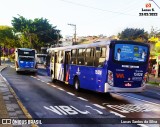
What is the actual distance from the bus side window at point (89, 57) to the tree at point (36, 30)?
59.9 meters

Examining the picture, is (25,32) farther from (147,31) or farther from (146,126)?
(146,126)

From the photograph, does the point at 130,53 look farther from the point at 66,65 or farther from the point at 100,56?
the point at 66,65

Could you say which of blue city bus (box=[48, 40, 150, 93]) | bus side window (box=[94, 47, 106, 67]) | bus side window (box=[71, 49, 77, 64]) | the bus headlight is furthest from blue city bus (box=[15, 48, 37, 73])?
the bus headlight

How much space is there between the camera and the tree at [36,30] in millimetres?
76750

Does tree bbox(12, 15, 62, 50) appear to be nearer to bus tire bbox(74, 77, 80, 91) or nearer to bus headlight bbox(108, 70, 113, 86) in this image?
bus tire bbox(74, 77, 80, 91)

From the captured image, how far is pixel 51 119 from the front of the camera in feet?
31.7

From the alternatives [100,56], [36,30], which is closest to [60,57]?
[100,56]

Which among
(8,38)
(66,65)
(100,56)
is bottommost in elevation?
(66,65)

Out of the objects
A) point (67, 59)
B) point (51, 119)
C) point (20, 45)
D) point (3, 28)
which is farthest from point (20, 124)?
point (3, 28)

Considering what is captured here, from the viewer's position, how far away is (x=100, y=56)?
1493 cm

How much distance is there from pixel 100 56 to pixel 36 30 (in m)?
63.5

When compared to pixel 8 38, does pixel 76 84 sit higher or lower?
lower

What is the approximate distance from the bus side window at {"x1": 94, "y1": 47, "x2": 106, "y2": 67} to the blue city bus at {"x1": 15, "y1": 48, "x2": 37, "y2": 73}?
20068mm

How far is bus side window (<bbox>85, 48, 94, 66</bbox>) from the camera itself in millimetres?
15966
